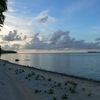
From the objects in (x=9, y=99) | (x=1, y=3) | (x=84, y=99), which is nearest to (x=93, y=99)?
(x=84, y=99)

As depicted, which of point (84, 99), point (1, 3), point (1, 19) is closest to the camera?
point (84, 99)

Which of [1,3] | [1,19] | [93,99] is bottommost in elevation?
[93,99]

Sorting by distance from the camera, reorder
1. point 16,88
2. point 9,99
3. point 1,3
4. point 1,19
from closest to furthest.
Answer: point 9,99, point 16,88, point 1,3, point 1,19

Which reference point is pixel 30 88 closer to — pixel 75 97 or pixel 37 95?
pixel 37 95

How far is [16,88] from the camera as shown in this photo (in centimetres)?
1708

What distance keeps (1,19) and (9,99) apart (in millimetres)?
23741

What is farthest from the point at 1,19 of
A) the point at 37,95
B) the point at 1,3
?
the point at 37,95

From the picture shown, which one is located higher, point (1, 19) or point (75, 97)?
point (1, 19)

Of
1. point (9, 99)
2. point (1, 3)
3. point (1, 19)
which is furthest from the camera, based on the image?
point (1, 19)

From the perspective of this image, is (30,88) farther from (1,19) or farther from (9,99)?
(1,19)

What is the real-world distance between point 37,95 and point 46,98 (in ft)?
3.49

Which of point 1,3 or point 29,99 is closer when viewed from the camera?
point 29,99

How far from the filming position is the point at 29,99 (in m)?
13.8

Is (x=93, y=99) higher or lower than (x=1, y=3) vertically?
lower
